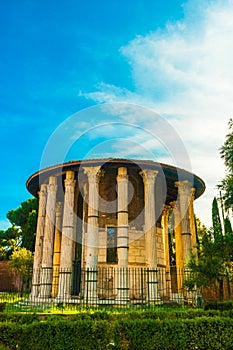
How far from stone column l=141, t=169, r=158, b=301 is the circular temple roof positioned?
0.59 m

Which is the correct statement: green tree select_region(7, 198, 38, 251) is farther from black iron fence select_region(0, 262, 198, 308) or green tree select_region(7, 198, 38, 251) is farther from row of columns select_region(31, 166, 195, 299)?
black iron fence select_region(0, 262, 198, 308)

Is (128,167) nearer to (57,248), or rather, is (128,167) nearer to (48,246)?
(48,246)

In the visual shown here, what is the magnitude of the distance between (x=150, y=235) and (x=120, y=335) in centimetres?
1033

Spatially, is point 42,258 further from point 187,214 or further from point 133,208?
point 187,214

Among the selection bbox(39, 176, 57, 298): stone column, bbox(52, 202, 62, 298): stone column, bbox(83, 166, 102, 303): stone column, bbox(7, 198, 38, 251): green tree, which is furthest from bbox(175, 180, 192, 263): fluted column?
bbox(7, 198, 38, 251): green tree

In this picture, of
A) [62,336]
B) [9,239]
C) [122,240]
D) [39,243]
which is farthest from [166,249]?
[9,239]

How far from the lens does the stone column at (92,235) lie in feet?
52.6

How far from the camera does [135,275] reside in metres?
17.0

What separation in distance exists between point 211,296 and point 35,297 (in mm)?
12245

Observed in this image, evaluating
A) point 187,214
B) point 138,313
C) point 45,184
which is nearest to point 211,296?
point 187,214

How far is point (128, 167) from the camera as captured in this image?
1836 cm

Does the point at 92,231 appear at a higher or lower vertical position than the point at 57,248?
higher

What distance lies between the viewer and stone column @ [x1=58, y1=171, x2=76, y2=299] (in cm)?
1644

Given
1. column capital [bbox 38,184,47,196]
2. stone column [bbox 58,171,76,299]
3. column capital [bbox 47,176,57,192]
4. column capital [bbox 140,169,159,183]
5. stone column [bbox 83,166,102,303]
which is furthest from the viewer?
column capital [bbox 38,184,47,196]
